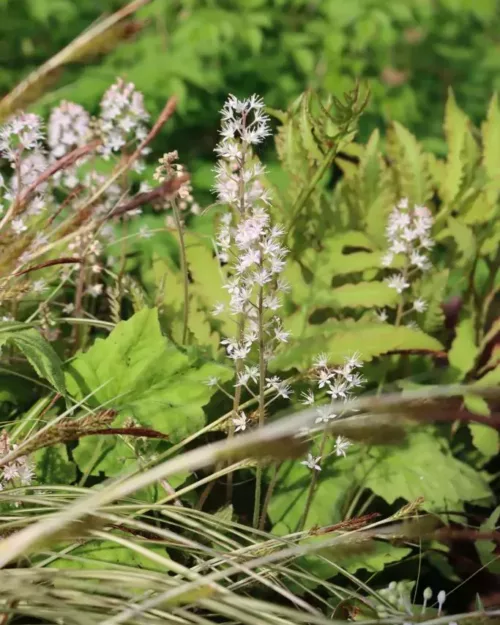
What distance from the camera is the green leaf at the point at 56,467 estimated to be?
Answer: 93 centimetres

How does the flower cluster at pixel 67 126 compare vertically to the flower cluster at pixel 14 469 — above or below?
above

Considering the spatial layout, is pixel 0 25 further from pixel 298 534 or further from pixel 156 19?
pixel 298 534

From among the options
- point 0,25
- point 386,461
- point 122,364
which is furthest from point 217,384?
point 0,25

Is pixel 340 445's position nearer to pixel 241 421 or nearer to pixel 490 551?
pixel 241 421

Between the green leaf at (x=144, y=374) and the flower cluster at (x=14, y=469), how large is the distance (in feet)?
0.42

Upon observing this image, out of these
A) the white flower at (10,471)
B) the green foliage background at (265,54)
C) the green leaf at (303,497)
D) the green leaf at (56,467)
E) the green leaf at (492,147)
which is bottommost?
A: the green leaf at (303,497)

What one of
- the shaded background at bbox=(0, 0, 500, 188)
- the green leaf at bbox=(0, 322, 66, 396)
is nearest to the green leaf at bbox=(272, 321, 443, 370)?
the green leaf at bbox=(0, 322, 66, 396)

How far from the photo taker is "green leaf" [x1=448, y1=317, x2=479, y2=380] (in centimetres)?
114

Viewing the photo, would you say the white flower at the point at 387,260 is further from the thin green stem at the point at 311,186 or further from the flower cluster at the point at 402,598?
the flower cluster at the point at 402,598

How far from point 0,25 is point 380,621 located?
2.09 meters

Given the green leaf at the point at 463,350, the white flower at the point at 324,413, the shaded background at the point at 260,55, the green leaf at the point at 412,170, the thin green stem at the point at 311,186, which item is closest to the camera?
the white flower at the point at 324,413

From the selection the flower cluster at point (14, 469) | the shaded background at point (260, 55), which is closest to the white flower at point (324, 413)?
the flower cluster at point (14, 469)

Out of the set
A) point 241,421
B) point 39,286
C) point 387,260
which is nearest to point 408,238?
point 387,260

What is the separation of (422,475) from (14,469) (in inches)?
20.0
